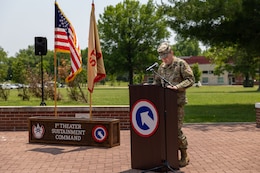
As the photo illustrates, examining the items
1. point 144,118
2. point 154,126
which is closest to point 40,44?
point 144,118

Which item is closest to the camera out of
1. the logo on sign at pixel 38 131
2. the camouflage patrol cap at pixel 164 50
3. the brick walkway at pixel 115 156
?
the camouflage patrol cap at pixel 164 50

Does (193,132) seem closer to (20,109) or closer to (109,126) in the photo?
(109,126)

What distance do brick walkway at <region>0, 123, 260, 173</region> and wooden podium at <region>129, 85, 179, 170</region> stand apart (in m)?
0.33

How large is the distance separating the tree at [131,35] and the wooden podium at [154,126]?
52251mm

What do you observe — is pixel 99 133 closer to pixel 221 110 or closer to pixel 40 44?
pixel 40 44

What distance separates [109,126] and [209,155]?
7.37 ft

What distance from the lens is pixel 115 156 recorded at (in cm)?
738

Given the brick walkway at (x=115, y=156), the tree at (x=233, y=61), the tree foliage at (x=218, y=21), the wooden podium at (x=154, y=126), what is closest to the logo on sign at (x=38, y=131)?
the brick walkway at (x=115, y=156)

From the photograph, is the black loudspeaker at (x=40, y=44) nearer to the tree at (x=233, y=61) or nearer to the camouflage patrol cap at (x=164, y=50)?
the camouflage patrol cap at (x=164, y=50)

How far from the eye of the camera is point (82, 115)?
10977 mm

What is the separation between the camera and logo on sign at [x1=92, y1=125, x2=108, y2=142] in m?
8.35

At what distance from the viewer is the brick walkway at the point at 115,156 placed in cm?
629

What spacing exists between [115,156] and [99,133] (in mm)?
1140

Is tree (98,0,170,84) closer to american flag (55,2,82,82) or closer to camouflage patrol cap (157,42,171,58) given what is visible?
american flag (55,2,82,82)
